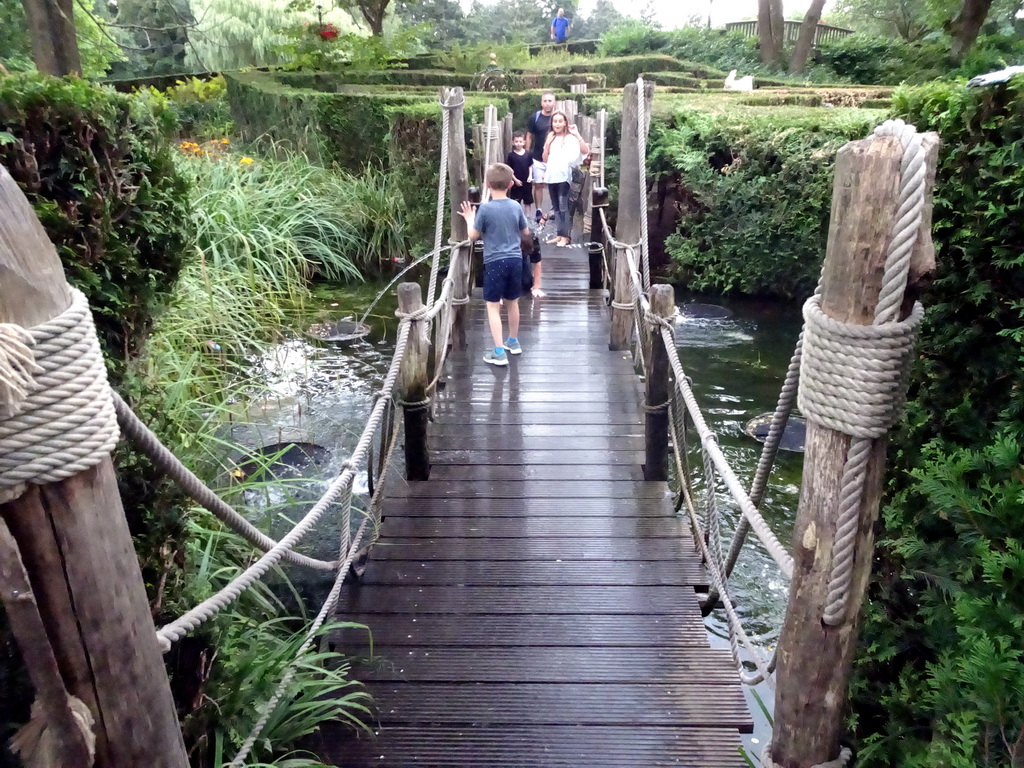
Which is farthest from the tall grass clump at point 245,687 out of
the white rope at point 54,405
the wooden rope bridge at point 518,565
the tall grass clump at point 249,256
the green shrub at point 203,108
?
the green shrub at point 203,108

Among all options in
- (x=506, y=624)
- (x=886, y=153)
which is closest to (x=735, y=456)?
(x=506, y=624)

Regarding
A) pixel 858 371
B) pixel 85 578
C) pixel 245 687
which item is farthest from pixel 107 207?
pixel 858 371

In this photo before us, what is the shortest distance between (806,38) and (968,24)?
14.6ft

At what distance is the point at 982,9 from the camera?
13477mm

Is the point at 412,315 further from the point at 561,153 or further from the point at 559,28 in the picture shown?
the point at 559,28

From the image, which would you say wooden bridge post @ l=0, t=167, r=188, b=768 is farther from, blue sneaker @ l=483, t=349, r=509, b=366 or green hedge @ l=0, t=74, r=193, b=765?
blue sneaker @ l=483, t=349, r=509, b=366

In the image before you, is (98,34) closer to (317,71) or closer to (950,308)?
(317,71)

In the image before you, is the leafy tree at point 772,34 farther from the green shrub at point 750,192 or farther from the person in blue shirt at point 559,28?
the green shrub at point 750,192

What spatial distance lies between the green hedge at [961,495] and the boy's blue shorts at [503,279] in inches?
125

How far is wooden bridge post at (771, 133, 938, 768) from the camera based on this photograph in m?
1.34

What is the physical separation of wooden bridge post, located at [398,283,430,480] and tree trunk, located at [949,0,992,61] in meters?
14.1

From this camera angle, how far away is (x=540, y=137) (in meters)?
8.70

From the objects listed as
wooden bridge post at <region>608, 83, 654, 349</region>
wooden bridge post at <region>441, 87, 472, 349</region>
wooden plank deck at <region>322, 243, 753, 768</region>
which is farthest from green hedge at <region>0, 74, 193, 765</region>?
wooden bridge post at <region>608, 83, 654, 349</region>

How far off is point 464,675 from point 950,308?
2090 millimetres
